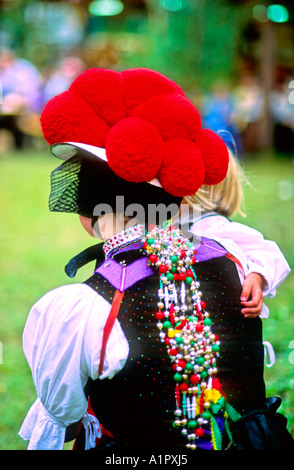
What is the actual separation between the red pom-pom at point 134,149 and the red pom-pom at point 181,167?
0.03 metres

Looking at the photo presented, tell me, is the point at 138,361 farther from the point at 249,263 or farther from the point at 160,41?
the point at 160,41

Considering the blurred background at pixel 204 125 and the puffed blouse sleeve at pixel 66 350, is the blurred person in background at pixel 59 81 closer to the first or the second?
the blurred background at pixel 204 125

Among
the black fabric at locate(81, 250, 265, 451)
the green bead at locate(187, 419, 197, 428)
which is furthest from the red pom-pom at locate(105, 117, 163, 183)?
the green bead at locate(187, 419, 197, 428)

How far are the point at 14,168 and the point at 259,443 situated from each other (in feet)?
28.8

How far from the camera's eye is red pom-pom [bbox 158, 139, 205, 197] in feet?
4.68

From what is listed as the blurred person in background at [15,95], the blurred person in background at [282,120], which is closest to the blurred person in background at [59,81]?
the blurred person in background at [15,95]

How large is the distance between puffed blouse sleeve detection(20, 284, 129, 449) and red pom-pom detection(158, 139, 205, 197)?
0.37m

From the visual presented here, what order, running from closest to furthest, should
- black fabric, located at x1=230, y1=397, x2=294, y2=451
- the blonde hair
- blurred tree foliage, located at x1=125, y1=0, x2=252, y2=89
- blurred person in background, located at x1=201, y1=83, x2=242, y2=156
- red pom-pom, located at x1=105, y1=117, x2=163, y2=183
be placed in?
red pom-pom, located at x1=105, y1=117, x2=163, y2=183 → black fabric, located at x1=230, y1=397, x2=294, y2=451 → the blonde hair → blurred tree foliage, located at x1=125, y1=0, x2=252, y2=89 → blurred person in background, located at x1=201, y1=83, x2=242, y2=156

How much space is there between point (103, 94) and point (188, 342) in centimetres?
73

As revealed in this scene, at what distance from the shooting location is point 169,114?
1422 millimetres

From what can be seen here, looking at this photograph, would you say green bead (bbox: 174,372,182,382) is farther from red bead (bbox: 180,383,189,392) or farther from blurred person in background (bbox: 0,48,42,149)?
blurred person in background (bbox: 0,48,42,149)

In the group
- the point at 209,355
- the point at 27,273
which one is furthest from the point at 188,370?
the point at 27,273

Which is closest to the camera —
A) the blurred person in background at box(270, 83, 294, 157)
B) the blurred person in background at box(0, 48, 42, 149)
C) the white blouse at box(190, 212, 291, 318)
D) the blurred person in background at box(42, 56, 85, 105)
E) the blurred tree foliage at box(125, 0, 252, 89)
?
the white blouse at box(190, 212, 291, 318)

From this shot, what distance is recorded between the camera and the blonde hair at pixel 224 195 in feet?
7.01
